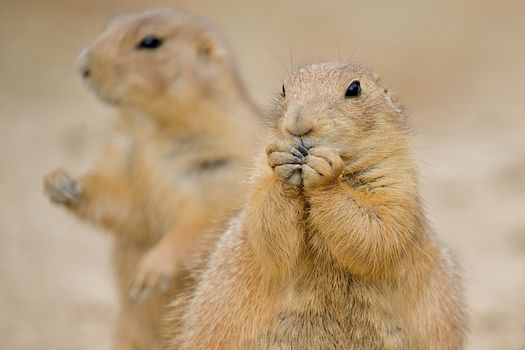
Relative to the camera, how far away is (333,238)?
14.8ft

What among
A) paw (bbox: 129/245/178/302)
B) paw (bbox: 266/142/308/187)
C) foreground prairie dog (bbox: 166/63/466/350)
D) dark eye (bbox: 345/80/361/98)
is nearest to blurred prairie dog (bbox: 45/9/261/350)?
paw (bbox: 129/245/178/302)

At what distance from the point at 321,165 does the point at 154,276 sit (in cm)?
258

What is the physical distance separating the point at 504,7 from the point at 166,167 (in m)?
9.87

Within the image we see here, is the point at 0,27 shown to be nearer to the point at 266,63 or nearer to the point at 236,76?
the point at 266,63

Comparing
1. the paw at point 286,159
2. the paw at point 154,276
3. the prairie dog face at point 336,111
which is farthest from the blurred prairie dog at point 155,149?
the paw at point 286,159

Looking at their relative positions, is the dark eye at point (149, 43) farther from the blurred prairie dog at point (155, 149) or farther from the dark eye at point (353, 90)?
the dark eye at point (353, 90)

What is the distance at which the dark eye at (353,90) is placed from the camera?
15.4 ft

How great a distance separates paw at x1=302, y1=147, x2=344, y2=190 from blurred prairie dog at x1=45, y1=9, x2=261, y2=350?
98.6 inches

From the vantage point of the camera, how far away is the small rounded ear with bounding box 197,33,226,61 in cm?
753

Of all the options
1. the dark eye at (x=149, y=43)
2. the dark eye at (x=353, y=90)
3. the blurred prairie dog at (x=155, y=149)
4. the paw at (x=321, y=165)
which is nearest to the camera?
the paw at (x=321, y=165)

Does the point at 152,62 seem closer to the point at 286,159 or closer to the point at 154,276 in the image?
the point at 154,276

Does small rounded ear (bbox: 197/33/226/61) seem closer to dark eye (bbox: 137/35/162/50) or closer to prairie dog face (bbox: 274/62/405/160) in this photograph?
dark eye (bbox: 137/35/162/50)

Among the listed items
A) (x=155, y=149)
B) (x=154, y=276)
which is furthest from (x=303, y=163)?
(x=155, y=149)

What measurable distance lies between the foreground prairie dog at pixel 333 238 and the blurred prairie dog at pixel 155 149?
6.51ft
